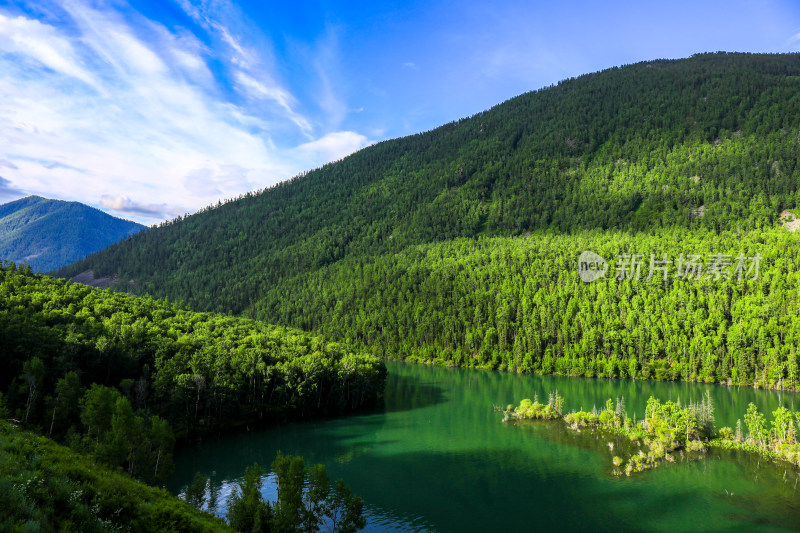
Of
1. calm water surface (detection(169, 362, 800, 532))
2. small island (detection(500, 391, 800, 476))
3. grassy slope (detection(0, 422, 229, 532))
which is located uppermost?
grassy slope (detection(0, 422, 229, 532))

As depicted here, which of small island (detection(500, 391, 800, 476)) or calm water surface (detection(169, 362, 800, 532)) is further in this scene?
small island (detection(500, 391, 800, 476))

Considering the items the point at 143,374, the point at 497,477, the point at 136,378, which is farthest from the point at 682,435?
the point at 136,378

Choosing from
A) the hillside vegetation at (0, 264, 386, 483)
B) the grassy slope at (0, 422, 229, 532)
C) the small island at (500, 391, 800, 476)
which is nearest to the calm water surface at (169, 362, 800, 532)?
the small island at (500, 391, 800, 476)

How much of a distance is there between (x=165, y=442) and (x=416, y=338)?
475 ft

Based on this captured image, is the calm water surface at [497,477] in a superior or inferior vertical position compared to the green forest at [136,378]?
inferior

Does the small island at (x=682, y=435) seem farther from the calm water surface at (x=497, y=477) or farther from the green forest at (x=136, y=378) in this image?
the green forest at (x=136, y=378)

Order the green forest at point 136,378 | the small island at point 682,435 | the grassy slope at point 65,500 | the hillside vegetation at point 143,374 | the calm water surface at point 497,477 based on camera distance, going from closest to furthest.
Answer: the grassy slope at point 65,500 < the green forest at point 136,378 < the hillside vegetation at point 143,374 < the calm water surface at point 497,477 < the small island at point 682,435

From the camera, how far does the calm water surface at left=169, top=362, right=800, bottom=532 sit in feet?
149

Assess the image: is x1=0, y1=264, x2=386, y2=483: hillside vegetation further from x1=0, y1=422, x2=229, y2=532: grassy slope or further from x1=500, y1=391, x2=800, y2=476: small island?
x1=500, y1=391, x2=800, y2=476: small island

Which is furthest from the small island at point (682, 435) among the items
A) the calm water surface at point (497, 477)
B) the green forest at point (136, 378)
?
the green forest at point (136, 378)

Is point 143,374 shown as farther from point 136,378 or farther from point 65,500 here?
point 65,500

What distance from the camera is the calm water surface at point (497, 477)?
45312 mm

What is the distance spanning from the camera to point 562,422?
81.9 m

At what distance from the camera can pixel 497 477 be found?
56.3 m
